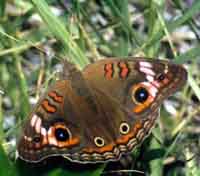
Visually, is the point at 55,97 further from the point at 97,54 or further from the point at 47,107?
the point at 97,54

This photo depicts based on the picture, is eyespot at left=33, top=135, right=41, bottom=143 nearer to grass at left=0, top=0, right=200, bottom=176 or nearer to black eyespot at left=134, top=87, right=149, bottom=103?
grass at left=0, top=0, right=200, bottom=176

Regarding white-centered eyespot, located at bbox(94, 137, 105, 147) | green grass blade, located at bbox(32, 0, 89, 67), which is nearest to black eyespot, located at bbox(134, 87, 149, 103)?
white-centered eyespot, located at bbox(94, 137, 105, 147)

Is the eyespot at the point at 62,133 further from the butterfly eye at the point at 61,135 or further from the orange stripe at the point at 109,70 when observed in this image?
the orange stripe at the point at 109,70

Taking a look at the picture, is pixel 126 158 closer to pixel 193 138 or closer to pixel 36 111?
pixel 193 138

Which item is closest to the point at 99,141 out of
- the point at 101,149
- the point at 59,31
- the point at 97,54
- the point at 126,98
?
the point at 101,149

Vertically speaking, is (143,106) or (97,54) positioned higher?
(97,54)

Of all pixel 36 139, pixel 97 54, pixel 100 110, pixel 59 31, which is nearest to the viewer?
pixel 36 139
